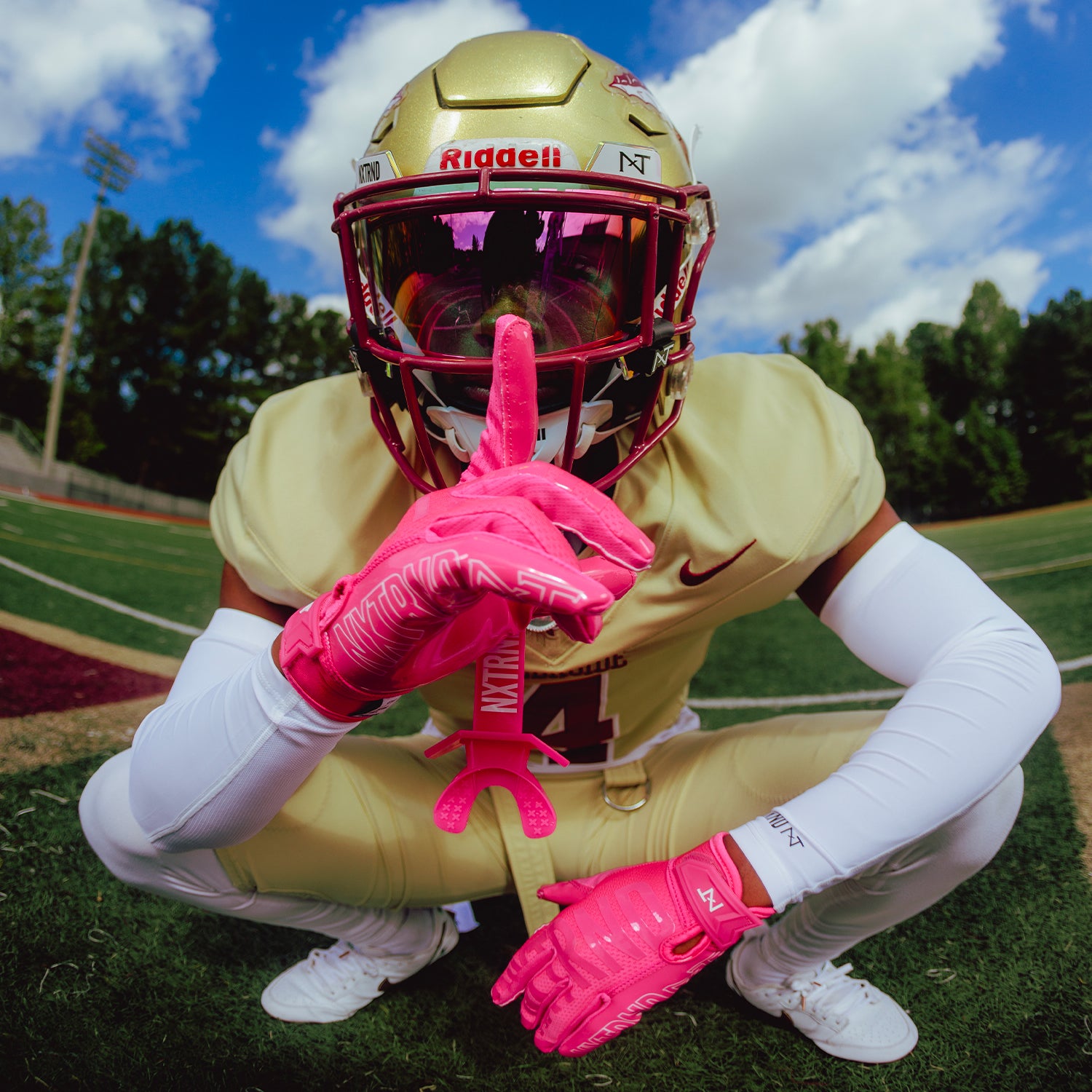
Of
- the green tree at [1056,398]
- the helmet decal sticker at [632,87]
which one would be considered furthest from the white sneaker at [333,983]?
the green tree at [1056,398]

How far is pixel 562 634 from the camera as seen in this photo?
4.10ft

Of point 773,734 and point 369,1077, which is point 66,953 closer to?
point 369,1077

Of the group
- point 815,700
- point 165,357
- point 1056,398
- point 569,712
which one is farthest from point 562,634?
point 1056,398

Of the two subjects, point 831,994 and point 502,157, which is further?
point 831,994

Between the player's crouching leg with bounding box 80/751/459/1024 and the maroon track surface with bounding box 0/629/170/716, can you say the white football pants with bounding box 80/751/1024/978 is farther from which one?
the maroon track surface with bounding box 0/629/170/716

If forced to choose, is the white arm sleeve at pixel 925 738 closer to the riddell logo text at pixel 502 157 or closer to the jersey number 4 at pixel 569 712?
the jersey number 4 at pixel 569 712

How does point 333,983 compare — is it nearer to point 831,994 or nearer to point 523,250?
point 831,994

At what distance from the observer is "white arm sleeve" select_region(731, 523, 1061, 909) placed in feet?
3.38

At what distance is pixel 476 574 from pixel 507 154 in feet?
2.26

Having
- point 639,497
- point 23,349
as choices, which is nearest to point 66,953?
point 639,497

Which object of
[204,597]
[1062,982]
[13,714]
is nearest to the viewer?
[1062,982]

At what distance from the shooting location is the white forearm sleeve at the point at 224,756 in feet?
3.21

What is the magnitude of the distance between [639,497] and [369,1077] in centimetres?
99

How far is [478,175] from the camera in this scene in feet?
3.58
